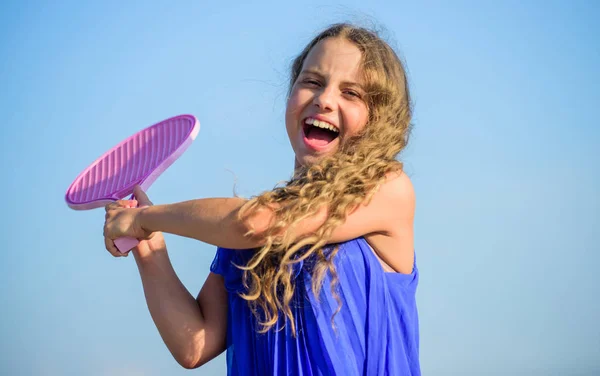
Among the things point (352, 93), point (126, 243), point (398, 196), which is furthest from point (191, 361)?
point (352, 93)

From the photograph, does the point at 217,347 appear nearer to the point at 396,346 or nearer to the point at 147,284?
the point at 147,284

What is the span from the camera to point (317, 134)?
142 inches

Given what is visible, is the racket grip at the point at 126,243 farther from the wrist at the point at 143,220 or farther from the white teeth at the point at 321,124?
the white teeth at the point at 321,124

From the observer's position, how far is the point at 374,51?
355 centimetres

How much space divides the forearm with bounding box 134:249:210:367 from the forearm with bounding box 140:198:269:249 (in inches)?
18.9

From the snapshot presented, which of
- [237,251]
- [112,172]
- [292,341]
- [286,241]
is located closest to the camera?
[286,241]

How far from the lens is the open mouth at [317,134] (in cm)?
355

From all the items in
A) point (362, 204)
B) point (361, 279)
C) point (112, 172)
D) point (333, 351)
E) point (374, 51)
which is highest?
point (374, 51)

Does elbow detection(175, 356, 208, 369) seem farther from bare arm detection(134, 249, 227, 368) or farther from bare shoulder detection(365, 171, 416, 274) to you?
bare shoulder detection(365, 171, 416, 274)

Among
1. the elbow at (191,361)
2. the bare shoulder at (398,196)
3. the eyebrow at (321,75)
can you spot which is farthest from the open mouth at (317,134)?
the elbow at (191,361)

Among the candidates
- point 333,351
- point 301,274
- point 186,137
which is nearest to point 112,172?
point 186,137

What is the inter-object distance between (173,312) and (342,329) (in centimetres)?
87

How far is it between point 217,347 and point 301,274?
2.18 ft

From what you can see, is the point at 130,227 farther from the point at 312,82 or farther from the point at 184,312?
the point at 312,82
